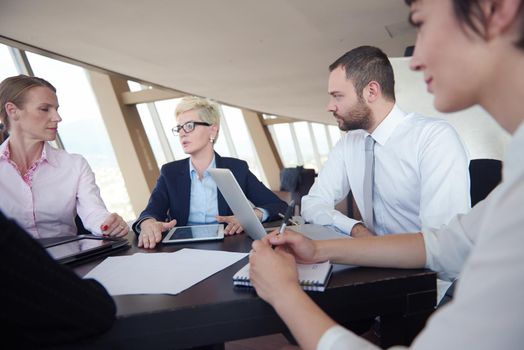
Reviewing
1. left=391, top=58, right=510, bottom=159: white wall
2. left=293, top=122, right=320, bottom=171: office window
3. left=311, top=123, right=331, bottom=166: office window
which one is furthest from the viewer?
left=311, top=123, right=331, bottom=166: office window

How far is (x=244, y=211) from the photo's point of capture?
128 centimetres

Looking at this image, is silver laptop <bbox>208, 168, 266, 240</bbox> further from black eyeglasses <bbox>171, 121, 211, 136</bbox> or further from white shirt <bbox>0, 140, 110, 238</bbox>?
black eyeglasses <bbox>171, 121, 211, 136</bbox>

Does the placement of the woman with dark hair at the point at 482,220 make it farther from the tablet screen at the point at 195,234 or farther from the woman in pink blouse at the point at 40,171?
the woman in pink blouse at the point at 40,171

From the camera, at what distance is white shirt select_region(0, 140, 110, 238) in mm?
1728

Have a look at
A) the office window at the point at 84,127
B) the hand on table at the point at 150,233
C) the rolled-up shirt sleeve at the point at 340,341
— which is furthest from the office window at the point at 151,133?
the rolled-up shirt sleeve at the point at 340,341

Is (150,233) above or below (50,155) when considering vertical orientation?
below

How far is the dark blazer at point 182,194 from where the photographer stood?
1971 mm

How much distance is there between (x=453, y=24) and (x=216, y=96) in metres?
7.39

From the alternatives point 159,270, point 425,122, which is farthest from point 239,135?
point 159,270

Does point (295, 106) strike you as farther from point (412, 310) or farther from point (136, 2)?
point (412, 310)

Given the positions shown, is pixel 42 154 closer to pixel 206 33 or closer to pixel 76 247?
pixel 76 247

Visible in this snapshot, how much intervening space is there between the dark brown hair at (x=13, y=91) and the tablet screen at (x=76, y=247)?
37.7 inches

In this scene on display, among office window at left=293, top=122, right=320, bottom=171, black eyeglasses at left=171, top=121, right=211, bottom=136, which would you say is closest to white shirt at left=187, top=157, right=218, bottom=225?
black eyeglasses at left=171, top=121, right=211, bottom=136

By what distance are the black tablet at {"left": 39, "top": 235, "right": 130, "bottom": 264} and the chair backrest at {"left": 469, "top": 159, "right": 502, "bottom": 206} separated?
1507mm
